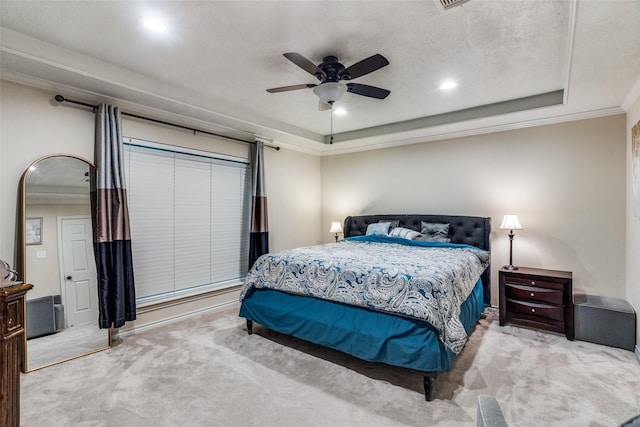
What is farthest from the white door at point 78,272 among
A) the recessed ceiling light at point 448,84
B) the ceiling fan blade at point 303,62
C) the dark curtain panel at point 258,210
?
the recessed ceiling light at point 448,84

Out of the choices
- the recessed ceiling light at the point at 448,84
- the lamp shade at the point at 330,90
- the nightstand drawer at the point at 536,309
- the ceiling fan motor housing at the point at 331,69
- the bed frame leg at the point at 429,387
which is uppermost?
the recessed ceiling light at the point at 448,84

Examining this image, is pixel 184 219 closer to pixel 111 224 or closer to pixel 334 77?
pixel 111 224

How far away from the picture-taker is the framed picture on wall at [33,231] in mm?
2578

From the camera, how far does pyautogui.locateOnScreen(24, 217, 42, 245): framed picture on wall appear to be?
258 cm

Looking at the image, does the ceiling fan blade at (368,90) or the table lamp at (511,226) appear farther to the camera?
the table lamp at (511,226)

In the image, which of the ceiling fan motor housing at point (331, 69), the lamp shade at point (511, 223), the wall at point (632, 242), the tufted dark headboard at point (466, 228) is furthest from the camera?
the tufted dark headboard at point (466, 228)

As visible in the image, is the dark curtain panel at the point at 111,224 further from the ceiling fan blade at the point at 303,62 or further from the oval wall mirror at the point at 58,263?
the ceiling fan blade at the point at 303,62

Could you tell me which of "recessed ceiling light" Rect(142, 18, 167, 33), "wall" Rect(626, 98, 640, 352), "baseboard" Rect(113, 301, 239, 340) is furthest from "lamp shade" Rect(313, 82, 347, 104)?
"baseboard" Rect(113, 301, 239, 340)

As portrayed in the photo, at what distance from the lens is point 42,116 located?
2715 mm

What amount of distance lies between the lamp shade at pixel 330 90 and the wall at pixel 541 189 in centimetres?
251

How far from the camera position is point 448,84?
311 centimetres

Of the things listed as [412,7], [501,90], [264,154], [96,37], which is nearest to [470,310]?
[501,90]

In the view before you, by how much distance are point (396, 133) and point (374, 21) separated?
2473 mm

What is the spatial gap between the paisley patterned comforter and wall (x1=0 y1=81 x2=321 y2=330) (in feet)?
5.25
